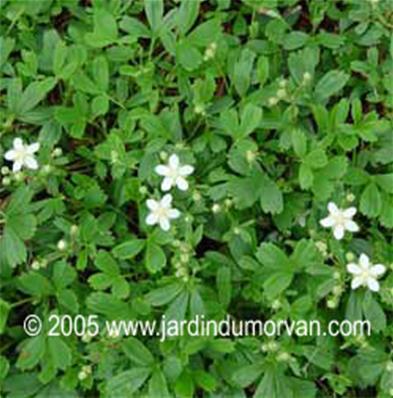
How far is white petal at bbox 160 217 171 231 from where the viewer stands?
8.27 ft

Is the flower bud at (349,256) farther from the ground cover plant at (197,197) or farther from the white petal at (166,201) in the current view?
the white petal at (166,201)

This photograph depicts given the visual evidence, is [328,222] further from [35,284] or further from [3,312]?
[3,312]

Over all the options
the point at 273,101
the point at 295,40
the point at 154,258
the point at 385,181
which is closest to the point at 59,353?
the point at 154,258

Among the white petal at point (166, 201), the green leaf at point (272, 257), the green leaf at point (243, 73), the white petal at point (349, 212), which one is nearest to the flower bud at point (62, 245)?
the white petal at point (166, 201)

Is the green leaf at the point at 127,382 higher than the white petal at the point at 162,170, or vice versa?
the white petal at the point at 162,170

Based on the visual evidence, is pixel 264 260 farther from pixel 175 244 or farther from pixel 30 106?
pixel 30 106

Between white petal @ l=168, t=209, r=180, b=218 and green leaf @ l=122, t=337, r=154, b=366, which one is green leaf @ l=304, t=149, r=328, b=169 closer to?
white petal @ l=168, t=209, r=180, b=218

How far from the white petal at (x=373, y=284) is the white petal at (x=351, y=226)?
0.52ft

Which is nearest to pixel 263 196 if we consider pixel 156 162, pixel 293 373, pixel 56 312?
pixel 156 162

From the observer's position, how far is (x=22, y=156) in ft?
8.70

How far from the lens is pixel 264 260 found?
2.51 m

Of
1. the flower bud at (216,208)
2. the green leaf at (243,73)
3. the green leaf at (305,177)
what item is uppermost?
the green leaf at (243,73)

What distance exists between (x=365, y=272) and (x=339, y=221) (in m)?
0.18

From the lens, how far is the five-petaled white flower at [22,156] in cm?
263
